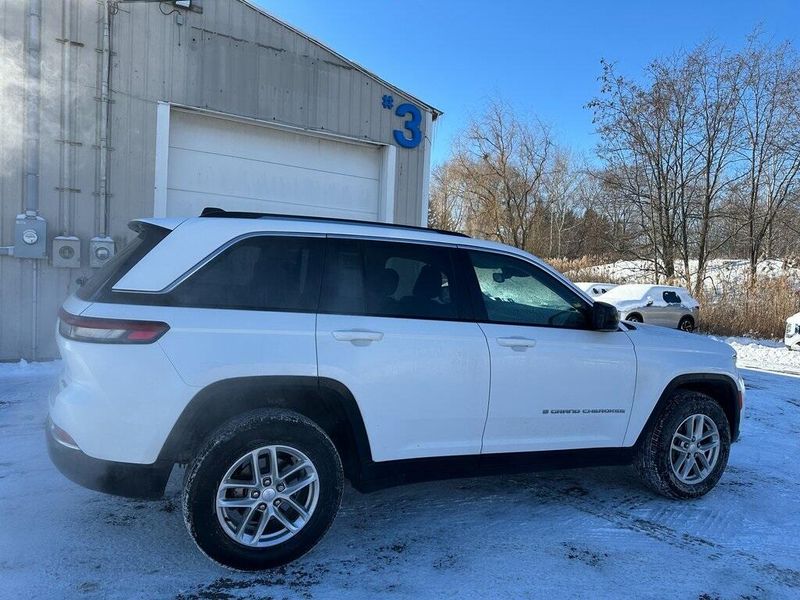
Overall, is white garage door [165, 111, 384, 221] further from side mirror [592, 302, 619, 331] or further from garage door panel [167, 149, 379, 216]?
side mirror [592, 302, 619, 331]

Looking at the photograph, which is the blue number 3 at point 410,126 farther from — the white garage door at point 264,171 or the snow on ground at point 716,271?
the snow on ground at point 716,271

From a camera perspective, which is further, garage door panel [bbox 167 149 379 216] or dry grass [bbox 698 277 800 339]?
dry grass [bbox 698 277 800 339]

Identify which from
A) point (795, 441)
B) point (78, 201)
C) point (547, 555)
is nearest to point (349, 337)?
point (547, 555)

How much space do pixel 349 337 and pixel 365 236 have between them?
0.65 meters

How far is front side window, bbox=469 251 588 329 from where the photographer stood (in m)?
3.68

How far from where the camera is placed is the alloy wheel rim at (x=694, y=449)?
13.5ft

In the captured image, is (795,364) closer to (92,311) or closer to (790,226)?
(92,311)

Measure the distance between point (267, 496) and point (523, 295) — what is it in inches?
77.6

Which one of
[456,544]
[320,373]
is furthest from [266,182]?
[456,544]

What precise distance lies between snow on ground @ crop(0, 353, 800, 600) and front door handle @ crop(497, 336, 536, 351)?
1.13m

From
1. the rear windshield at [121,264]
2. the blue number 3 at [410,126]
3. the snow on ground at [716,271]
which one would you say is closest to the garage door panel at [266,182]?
the blue number 3 at [410,126]

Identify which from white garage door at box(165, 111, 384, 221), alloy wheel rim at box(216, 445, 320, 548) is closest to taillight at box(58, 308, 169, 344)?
alloy wheel rim at box(216, 445, 320, 548)

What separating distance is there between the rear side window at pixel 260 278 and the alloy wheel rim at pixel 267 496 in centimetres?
76

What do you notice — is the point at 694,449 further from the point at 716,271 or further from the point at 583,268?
the point at 583,268
